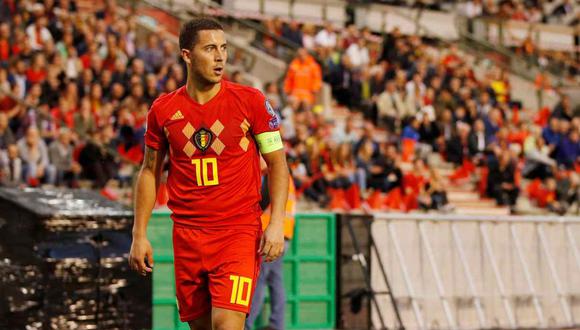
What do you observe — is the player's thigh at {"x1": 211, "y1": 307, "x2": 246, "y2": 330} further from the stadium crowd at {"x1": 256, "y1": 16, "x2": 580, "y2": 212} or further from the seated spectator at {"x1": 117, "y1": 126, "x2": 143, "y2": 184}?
the stadium crowd at {"x1": 256, "y1": 16, "x2": 580, "y2": 212}

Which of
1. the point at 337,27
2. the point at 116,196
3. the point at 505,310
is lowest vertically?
the point at 505,310

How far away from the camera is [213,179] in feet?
26.1

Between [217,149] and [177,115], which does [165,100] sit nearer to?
[177,115]

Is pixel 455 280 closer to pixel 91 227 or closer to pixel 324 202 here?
pixel 324 202

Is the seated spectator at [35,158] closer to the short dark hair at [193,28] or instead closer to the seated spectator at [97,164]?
the seated spectator at [97,164]

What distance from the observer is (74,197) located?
38.1 ft

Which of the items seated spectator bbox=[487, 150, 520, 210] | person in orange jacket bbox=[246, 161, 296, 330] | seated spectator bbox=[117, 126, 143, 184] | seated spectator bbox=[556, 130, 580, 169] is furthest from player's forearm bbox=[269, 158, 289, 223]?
seated spectator bbox=[556, 130, 580, 169]

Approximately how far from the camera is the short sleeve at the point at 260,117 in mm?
7934

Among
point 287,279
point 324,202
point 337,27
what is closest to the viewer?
point 287,279

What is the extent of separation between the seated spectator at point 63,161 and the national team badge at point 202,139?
9888mm

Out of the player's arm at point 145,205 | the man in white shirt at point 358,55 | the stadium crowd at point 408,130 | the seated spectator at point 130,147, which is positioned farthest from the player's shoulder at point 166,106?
the man in white shirt at point 358,55

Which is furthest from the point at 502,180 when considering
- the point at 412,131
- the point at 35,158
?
the point at 35,158

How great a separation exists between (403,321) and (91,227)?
5785mm

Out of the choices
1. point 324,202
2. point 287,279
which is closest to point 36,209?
point 287,279
